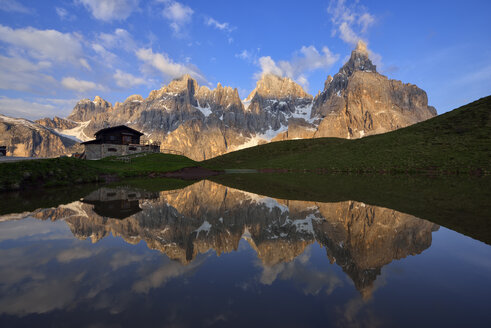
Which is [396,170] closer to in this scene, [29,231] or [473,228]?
[473,228]

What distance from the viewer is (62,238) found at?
27.5 feet

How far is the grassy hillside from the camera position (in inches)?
1882

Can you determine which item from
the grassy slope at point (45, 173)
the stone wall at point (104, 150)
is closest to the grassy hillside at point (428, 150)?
the stone wall at point (104, 150)

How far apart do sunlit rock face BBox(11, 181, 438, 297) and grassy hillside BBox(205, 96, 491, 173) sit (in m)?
46.7

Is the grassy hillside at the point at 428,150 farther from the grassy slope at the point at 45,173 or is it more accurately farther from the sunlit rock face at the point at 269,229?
the grassy slope at the point at 45,173

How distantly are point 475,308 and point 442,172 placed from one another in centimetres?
5212

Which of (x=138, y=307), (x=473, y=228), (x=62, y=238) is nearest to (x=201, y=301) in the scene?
(x=138, y=307)

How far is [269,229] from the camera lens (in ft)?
30.9

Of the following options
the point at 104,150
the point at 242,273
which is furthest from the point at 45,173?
the point at 104,150

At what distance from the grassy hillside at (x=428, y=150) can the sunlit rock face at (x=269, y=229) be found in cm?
4671

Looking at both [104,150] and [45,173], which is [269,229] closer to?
[45,173]

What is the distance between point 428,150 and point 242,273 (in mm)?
68870

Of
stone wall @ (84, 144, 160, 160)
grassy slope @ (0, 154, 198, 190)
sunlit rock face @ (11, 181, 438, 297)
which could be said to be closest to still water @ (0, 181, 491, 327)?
sunlit rock face @ (11, 181, 438, 297)

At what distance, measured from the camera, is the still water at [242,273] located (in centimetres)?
395
